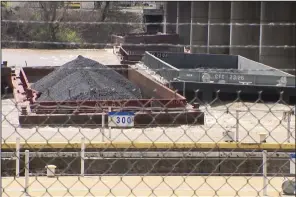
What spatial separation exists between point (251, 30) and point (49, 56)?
524 cm

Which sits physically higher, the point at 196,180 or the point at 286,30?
the point at 286,30

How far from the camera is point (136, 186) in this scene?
286 centimetres

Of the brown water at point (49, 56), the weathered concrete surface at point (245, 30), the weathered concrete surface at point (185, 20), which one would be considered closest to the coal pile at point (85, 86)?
the weathered concrete surface at point (245, 30)

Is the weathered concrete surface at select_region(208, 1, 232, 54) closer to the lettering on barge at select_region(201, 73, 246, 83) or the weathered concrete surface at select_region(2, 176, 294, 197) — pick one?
the lettering on barge at select_region(201, 73, 246, 83)

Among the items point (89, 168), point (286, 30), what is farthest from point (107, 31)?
point (89, 168)

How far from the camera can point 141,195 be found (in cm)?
277

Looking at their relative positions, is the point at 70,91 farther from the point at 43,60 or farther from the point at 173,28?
the point at 173,28

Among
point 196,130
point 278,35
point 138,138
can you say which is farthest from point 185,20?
point 138,138

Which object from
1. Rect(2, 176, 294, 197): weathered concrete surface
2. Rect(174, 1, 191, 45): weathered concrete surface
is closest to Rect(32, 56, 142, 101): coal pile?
Rect(2, 176, 294, 197): weathered concrete surface

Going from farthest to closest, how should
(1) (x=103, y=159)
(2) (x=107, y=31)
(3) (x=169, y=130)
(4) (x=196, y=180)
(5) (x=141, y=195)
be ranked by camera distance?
(2) (x=107, y=31) < (3) (x=169, y=130) < (1) (x=103, y=159) < (4) (x=196, y=180) < (5) (x=141, y=195)

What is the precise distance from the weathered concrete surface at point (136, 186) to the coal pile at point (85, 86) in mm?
3492

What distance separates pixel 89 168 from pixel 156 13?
19577mm

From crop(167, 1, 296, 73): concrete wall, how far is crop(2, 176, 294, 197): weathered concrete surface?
3.92 metres

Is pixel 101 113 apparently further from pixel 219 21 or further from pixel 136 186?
pixel 219 21
